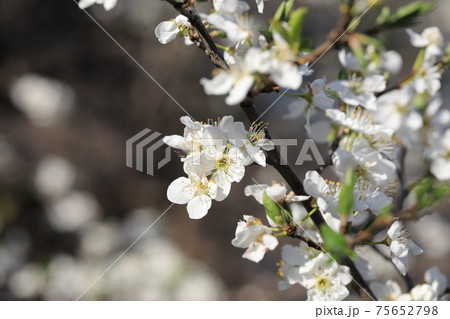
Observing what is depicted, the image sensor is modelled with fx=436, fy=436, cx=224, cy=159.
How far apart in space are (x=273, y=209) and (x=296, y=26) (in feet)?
0.94

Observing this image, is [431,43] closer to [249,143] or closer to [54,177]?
[249,143]

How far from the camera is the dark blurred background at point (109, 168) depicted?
7.57 feet

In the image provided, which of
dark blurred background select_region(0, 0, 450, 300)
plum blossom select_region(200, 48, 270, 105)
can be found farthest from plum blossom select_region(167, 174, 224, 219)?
dark blurred background select_region(0, 0, 450, 300)

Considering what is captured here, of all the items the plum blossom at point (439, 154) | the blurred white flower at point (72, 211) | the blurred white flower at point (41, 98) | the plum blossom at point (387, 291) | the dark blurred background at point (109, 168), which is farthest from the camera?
the blurred white flower at point (41, 98)

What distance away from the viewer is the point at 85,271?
87.9 inches

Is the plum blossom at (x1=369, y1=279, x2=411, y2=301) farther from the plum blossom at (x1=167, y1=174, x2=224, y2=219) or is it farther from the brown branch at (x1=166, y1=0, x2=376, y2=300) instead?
the plum blossom at (x1=167, y1=174, x2=224, y2=219)

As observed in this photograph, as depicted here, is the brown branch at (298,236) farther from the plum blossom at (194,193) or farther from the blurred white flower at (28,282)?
A: the blurred white flower at (28,282)

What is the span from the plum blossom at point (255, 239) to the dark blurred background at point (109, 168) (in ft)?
4.55

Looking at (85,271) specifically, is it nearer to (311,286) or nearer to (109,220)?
(109,220)

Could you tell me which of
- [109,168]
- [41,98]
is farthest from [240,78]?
[41,98]

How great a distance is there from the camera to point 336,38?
1.93 feet

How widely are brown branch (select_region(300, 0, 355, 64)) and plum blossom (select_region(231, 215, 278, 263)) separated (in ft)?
0.94

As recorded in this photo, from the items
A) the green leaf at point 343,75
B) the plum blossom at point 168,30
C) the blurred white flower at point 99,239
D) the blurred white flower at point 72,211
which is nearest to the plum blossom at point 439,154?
the green leaf at point 343,75

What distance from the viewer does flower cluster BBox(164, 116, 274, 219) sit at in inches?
27.4
